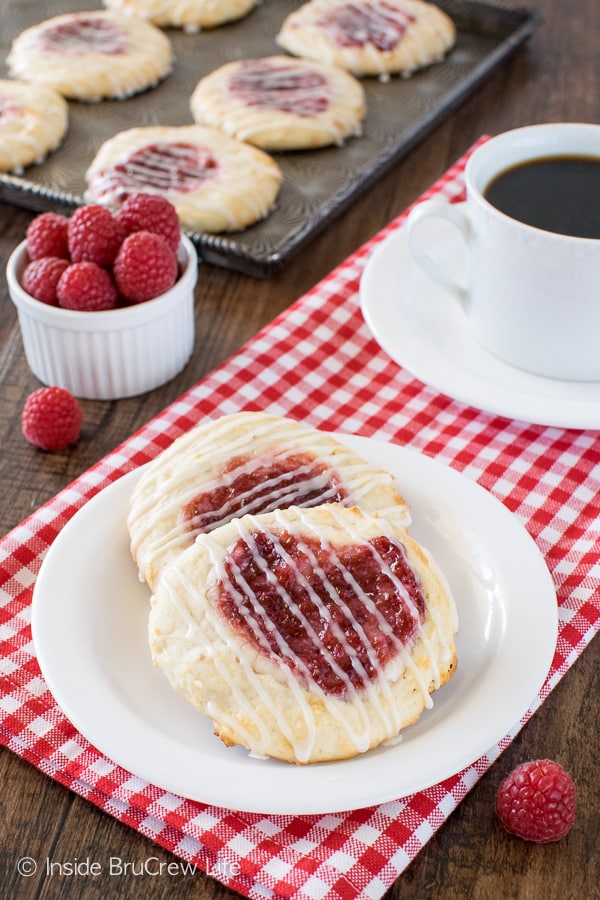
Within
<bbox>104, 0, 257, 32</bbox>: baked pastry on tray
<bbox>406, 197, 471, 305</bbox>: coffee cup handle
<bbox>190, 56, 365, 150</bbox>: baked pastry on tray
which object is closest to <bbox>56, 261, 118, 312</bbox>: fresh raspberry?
<bbox>406, 197, 471, 305</bbox>: coffee cup handle

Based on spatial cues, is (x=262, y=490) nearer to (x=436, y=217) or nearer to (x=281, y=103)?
(x=436, y=217)

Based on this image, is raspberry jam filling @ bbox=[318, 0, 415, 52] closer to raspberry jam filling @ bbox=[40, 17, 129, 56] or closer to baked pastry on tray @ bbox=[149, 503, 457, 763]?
raspberry jam filling @ bbox=[40, 17, 129, 56]

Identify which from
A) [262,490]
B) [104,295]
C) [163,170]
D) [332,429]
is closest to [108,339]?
[104,295]

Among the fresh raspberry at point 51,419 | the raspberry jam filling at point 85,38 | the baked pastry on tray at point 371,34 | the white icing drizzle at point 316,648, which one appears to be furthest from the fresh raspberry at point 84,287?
the baked pastry on tray at point 371,34

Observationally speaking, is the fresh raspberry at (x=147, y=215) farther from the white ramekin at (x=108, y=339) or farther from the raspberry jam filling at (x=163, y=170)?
the raspberry jam filling at (x=163, y=170)

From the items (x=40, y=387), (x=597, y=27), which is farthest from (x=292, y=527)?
(x=597, y=27)

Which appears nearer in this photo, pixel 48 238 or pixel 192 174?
pixel 48 238
